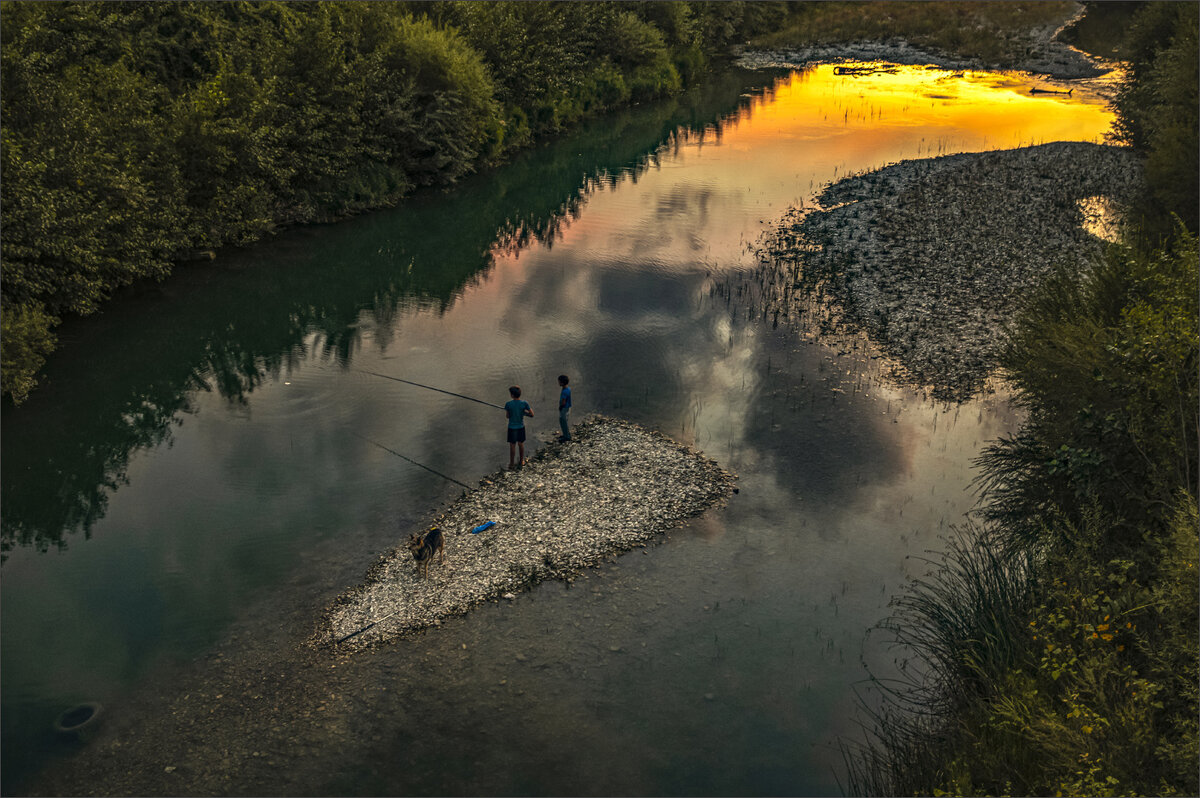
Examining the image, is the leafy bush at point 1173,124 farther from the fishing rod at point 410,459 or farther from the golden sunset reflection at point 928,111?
the fishing rod at point 410,459

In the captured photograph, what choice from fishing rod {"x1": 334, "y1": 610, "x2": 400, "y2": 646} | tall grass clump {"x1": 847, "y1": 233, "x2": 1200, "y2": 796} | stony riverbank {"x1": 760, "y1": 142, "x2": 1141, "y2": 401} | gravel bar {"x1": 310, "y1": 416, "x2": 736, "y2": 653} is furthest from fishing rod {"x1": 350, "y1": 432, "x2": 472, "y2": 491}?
stony riverbank {"x1": 760, "y1": 142, "x2": 1141, "y2": 401}

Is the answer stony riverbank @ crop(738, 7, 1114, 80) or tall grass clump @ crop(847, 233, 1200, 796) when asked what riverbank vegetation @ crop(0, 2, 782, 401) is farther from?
stony riverbank @ crop(738, 7, 1114, 80)

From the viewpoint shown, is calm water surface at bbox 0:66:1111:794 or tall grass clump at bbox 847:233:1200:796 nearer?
tall grass clump at bbox 847:233:1200:796

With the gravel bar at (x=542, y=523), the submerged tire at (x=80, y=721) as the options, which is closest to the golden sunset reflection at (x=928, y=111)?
the gravel bar at (x=542, y=523)

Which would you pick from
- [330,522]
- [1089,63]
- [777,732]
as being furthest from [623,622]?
[1089,63]

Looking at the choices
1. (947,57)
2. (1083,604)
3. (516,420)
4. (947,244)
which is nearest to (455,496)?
(516,420)

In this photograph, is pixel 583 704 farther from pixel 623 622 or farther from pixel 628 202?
pixel 628 202
